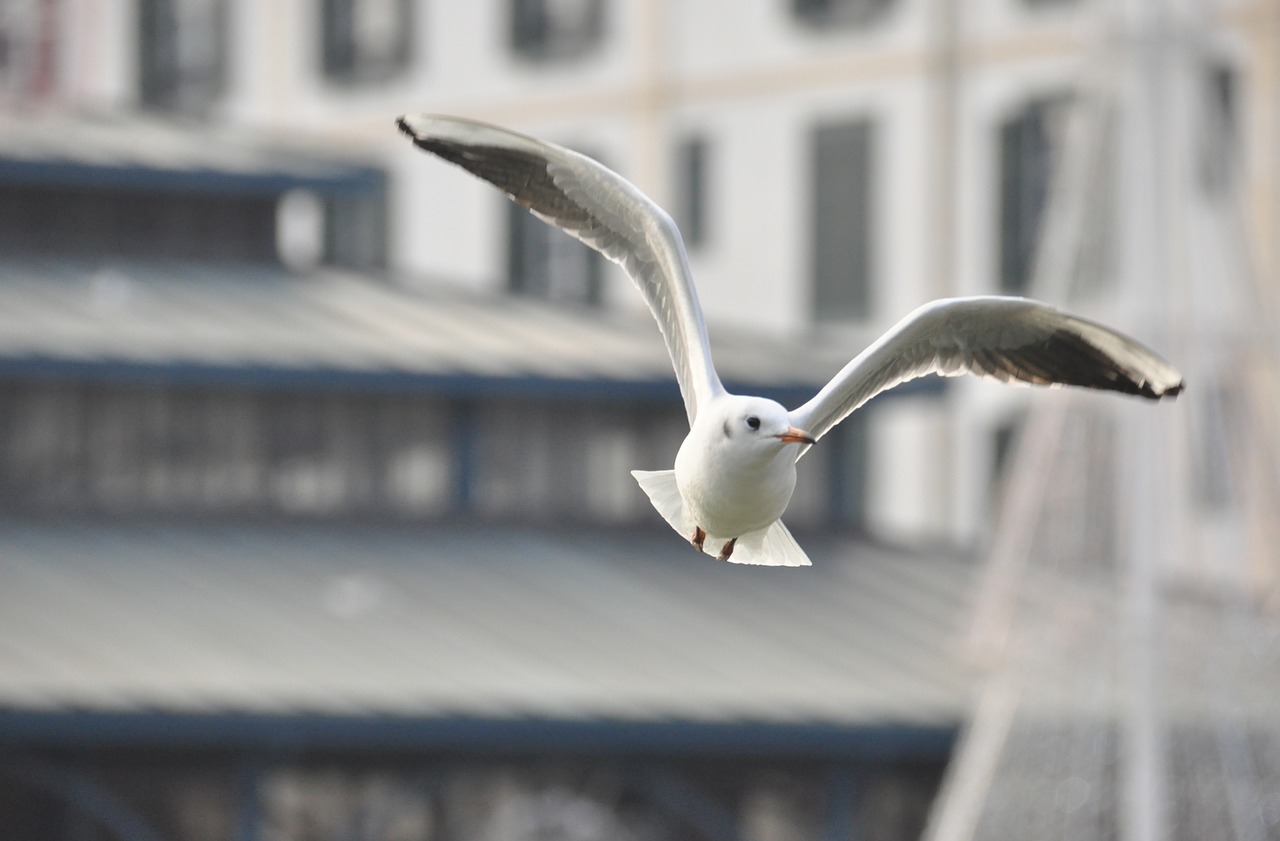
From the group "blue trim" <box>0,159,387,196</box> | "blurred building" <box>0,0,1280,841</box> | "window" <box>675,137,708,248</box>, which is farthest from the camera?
"window" <box>675,137,708,248</box>

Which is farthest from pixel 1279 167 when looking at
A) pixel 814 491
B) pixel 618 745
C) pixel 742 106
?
pixel 618 745

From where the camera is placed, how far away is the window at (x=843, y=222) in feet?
129

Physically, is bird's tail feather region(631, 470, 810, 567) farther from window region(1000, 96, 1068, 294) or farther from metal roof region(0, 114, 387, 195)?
window region(1000, 96, 1068, 294)

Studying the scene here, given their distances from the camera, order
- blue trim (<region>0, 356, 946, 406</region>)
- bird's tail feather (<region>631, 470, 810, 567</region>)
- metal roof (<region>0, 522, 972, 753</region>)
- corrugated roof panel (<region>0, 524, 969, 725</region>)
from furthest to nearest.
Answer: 1. blue trim (<region>0, 356, 946, 406</region>)
2. corrugated roof panel (<region>0, 524, 969, 725</region>)
3. metal roof (<region>0, 522, 972, 753</region>)
4. bird's tail feather (<region>631, 470, 810, 567</region>)

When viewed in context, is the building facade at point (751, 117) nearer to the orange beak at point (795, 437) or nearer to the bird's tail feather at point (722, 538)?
the bird's tail feather at point (722, 538)

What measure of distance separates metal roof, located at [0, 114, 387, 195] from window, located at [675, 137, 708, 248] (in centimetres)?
928

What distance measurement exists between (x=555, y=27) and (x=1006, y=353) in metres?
33.8

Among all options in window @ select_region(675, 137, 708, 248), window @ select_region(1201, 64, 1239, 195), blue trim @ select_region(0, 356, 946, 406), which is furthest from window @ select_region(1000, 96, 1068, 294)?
blue trim @ select_region(0, 356, 946, 406)

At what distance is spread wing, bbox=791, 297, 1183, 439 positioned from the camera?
409 inches

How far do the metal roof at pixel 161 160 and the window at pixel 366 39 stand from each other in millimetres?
13177

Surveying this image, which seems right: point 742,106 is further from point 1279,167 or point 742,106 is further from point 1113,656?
point 1113,656

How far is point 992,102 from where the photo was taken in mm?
37250

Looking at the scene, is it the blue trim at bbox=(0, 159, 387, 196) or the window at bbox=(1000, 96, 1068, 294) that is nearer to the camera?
the blue trim at bbox=(0, 159, 387, 196)

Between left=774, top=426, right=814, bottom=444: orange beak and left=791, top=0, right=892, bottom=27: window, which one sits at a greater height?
left=791, top=0, right=892, bottom=27: window
